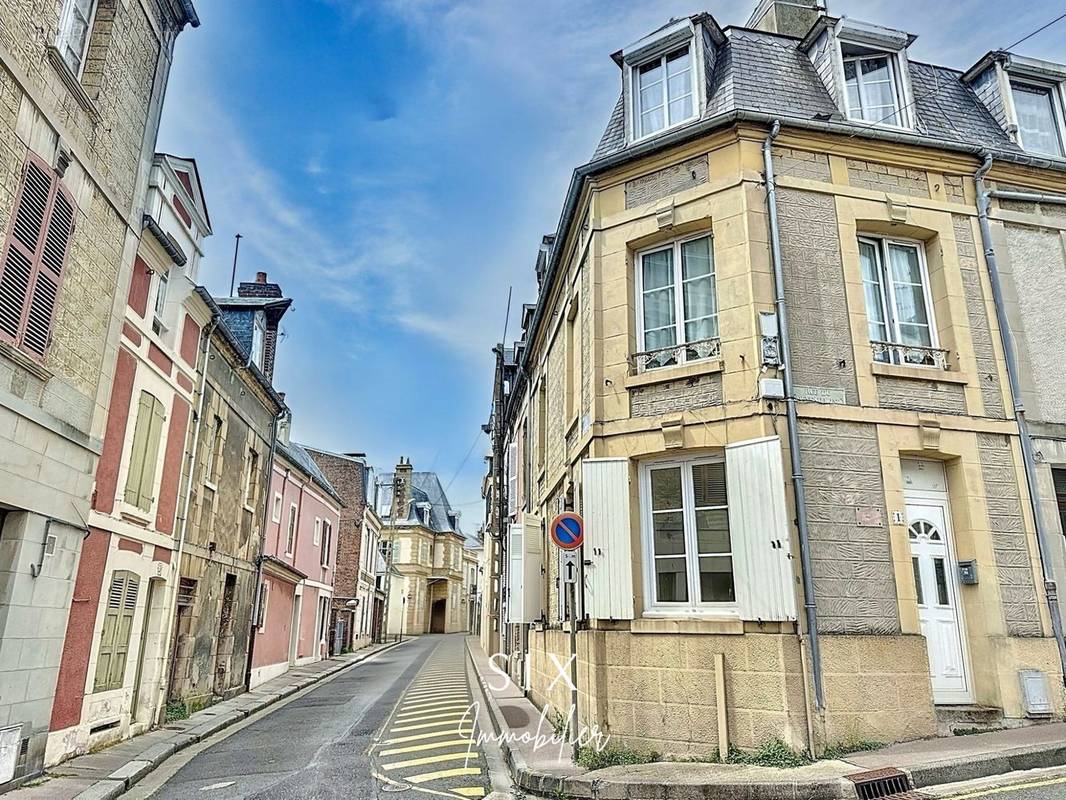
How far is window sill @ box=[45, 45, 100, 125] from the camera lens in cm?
748

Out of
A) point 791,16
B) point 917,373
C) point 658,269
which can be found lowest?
point 917,373

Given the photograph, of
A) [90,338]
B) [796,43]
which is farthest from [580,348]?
A: [90,338]

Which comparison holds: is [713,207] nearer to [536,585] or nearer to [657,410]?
[657,410]

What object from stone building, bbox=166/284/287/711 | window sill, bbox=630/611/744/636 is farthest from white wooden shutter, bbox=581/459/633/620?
stone building, bbox=166/284/287/711

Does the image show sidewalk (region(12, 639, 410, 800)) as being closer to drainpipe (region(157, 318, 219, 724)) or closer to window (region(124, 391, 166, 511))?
drainpipe (region(157, 318, 219, 724))

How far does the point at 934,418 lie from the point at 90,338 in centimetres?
984

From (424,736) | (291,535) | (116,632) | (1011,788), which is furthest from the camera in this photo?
(291,535)

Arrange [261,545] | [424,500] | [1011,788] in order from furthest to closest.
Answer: [424,500] → [261,545] → [1011,788]

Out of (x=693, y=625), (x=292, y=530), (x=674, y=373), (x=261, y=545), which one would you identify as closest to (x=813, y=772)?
(x=693, y=625)

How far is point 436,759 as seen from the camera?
8312mm

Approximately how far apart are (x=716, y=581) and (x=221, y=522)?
1032 centimetres

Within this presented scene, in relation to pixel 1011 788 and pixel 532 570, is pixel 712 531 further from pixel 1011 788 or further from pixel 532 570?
pixel 532 570

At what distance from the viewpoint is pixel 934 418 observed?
26.2ft

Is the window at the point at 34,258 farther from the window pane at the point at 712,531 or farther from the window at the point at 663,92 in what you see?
the window pane at the point at 712,531
